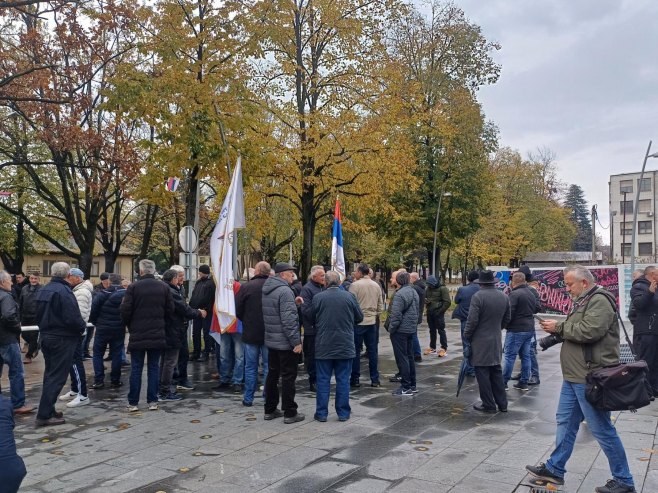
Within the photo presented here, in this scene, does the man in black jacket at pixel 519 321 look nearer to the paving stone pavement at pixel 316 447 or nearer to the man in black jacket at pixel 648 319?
the paving stone pavement at pixel 316 447

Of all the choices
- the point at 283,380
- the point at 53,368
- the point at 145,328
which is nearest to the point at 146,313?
the point at 145,328

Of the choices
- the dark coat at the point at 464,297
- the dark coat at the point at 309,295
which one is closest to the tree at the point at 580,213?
the dark coat at the point at 464,297

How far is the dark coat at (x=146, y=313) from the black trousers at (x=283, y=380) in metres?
1.70

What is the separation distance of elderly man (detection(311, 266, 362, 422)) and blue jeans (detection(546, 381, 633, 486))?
291 cm

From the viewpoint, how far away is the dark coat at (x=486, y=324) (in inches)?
314

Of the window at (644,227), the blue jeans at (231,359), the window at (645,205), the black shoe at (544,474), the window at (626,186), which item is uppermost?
the window at (626,186)

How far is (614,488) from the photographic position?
486 cm

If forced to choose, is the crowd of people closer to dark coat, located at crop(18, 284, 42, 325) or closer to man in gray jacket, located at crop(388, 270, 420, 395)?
man in gray jacket, located at crop(388, 270, 420, 395)

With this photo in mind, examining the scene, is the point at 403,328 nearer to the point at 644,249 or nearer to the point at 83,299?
the point at 83,299

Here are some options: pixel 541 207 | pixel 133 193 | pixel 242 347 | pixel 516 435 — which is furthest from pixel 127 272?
pixel 516 435

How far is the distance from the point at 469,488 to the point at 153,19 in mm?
13307

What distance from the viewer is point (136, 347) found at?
813 centimetres

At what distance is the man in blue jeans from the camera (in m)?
4.88

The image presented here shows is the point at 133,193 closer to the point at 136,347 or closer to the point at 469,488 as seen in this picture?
the point at 136,347
